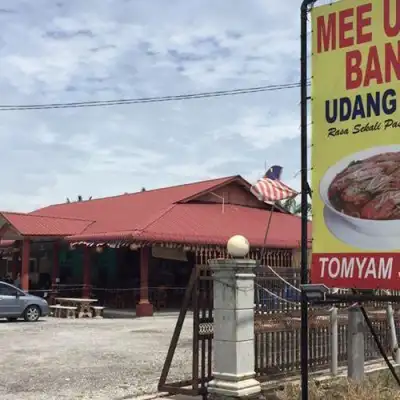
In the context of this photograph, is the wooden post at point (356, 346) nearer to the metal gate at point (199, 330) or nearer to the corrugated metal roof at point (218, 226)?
the metal gate at point (199, 330)

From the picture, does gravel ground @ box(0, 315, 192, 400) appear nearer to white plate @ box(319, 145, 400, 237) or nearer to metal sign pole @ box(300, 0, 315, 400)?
metal sign pole @ box(300, 0, 315, 400)

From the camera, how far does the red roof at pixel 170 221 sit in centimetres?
2505

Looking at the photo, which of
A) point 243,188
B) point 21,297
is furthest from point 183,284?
point 21,297

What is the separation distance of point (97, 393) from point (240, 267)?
10.8 feet

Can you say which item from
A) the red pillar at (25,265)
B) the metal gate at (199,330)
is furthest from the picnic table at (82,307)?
the metal gate at (199,330)

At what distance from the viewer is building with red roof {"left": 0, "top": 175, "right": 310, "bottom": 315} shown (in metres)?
24.8

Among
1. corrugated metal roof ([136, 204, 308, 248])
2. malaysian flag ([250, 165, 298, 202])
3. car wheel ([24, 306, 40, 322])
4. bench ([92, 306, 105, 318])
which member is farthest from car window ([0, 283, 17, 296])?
malaysian flag ([250, 165, 298, 202])

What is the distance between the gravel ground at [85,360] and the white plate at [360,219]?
16.6 feet

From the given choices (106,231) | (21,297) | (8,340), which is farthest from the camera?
(106,231)

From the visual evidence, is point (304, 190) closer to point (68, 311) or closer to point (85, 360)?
point (85, 360)

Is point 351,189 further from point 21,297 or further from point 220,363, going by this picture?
point 21,297

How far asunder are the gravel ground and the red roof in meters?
5.26

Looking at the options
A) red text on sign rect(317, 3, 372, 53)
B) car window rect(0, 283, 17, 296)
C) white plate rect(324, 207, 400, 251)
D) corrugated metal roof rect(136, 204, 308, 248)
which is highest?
red text on sign rect(317, 3, 372, 53)

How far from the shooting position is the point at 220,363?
24.8 feet
